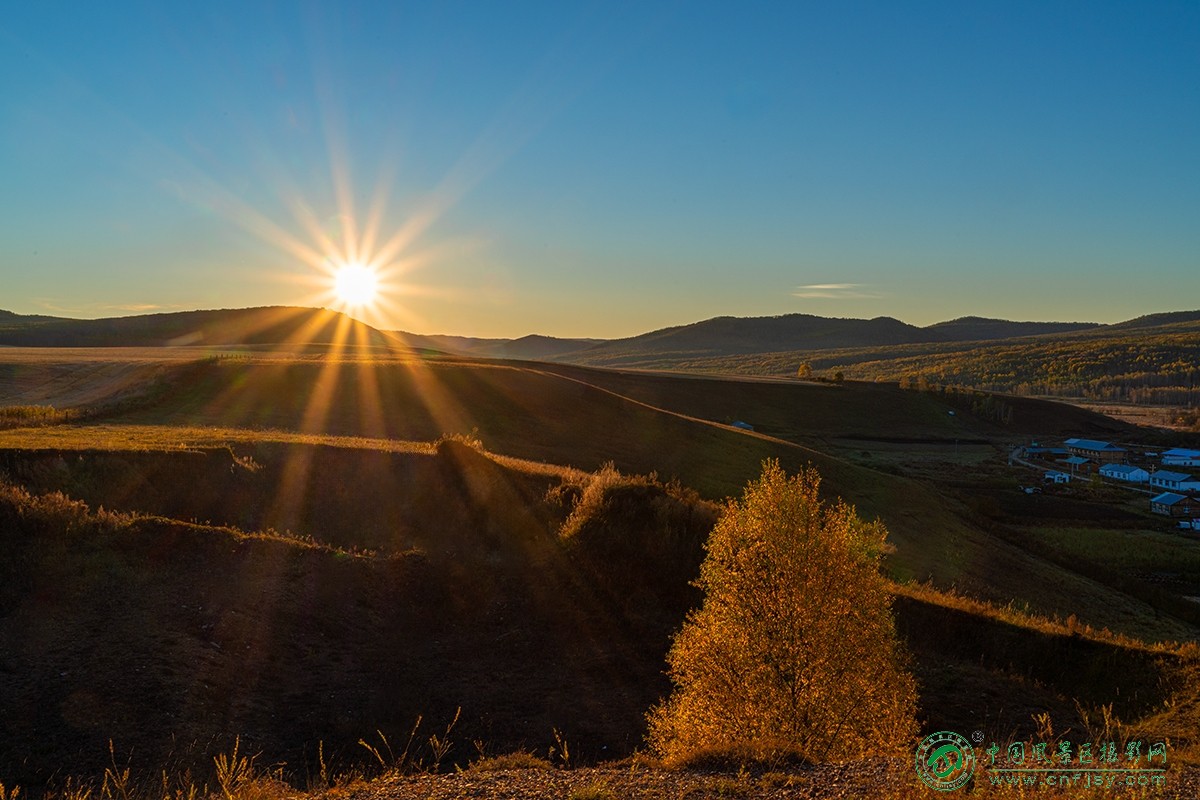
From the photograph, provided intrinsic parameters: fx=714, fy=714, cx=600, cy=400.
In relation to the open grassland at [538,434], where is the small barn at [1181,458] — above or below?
below

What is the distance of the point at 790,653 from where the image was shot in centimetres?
1355

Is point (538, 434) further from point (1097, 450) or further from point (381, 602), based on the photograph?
point (1097, 450)

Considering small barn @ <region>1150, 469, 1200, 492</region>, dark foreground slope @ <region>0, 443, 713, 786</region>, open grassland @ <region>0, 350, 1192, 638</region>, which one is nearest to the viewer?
dark foreground slope @ <region>0, 443, 713, 786</region>

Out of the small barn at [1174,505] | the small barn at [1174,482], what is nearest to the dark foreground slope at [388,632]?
the small barn at [1174,505]

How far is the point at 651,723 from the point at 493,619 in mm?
6532

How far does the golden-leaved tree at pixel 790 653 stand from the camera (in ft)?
43.0

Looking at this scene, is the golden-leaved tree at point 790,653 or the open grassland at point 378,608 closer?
the golden-leaved tree at point 790,653

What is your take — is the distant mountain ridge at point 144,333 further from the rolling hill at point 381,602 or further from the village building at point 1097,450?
the village building at point 1097,450

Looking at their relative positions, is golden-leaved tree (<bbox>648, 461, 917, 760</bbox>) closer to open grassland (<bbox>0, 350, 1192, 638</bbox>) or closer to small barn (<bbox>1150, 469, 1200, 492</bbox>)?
open grassland (<bbox>0, 350, 1192, 638</bbox>)

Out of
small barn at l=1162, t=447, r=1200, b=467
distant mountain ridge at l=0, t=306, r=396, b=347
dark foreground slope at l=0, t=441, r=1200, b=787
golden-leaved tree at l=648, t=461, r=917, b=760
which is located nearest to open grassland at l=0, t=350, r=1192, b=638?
dark foreground slope at l=0, t=441, r=1200, b=787

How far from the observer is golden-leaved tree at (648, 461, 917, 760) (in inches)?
516

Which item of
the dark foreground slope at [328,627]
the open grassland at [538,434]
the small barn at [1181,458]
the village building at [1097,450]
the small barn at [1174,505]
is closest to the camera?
the dark foreground slope at [328,627]

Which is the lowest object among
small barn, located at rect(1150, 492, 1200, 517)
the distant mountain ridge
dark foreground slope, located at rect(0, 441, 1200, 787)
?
small barn, located at rect(1150, 492, 1200, 517)

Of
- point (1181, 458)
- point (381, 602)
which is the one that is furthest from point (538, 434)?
point (1181, 458)
